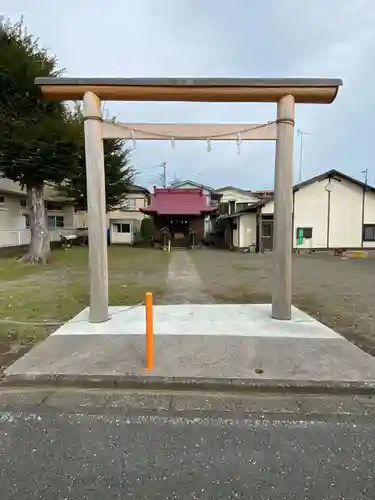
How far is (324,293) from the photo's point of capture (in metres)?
8.51

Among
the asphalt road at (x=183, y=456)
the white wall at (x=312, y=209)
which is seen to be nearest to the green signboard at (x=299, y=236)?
the white wall at (x=312, y=209)

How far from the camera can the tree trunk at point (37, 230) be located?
14688 millimetres

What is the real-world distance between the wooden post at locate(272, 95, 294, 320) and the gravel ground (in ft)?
3.27

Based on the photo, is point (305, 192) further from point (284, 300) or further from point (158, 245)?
point (284, 300)

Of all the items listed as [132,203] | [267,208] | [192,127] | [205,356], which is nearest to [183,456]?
[205,356]

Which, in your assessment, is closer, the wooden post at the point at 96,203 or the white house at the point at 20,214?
the wooden post at the point at 96,203

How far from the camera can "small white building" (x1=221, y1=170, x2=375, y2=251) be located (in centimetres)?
2217

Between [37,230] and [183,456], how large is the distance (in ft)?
47.2

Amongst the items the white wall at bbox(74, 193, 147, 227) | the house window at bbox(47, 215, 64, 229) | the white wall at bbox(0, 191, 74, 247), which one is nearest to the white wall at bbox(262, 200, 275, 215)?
the white wall at bbox(74, 193, 147, 227)

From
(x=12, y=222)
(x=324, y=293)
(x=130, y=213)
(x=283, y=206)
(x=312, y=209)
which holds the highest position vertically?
(x=130, y=213)

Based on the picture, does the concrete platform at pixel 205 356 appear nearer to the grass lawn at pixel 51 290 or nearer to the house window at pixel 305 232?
the grass lawn at pixel 51 290

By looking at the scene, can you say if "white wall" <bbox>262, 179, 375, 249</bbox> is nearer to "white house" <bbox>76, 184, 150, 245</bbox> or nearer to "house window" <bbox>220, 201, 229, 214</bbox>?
"house window" <bbox>220, 201, 229, 214</bbox>

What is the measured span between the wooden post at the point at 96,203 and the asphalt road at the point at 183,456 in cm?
264

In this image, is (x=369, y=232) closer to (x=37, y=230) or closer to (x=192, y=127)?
(x=37, y=230)
